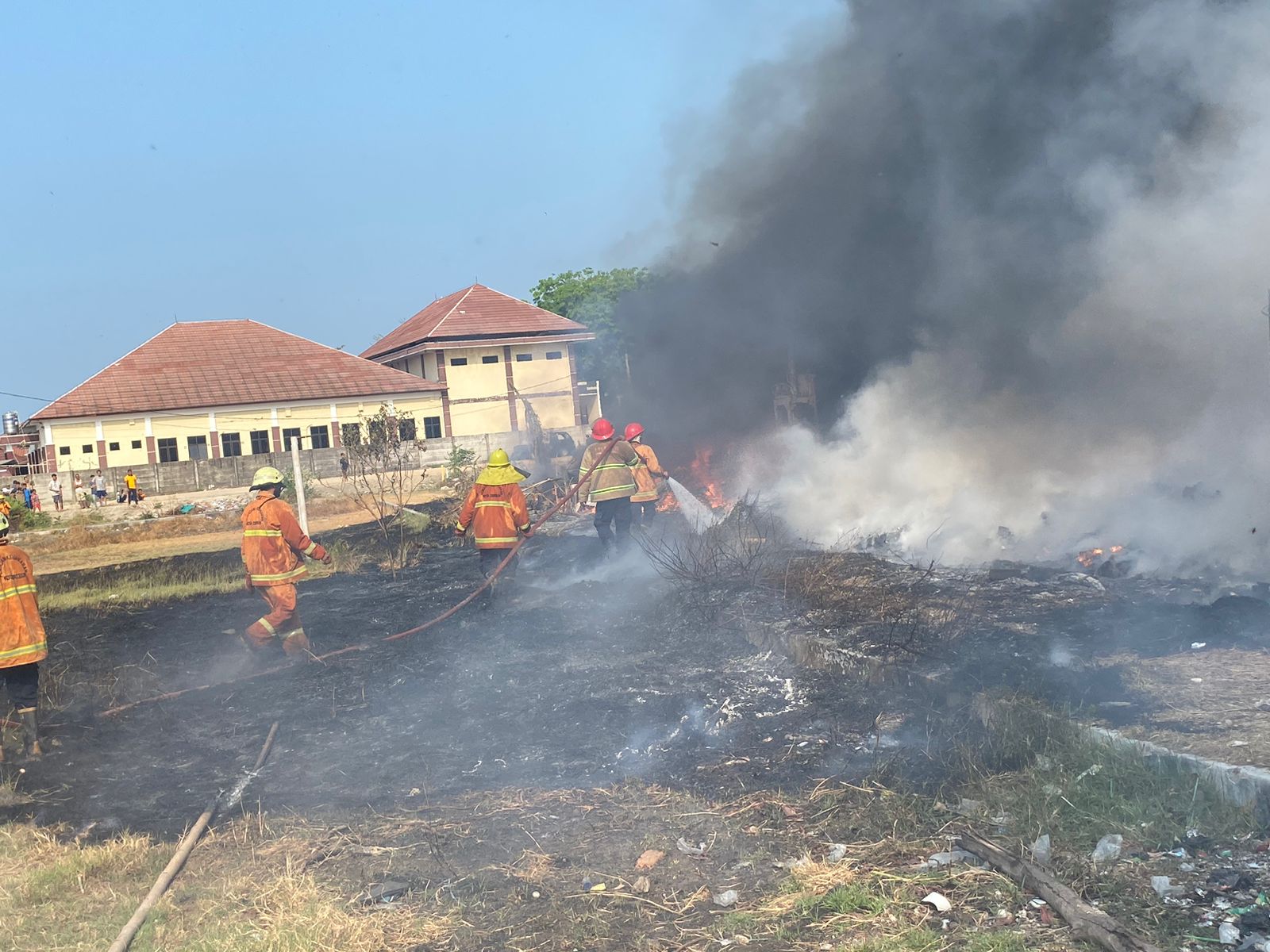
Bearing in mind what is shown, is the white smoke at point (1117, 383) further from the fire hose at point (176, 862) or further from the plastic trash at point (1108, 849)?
the fire hose at point (176, 862)

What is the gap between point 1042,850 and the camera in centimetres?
371

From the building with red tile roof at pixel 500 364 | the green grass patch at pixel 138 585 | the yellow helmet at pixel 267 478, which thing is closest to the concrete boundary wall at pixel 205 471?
the building with red tile roof at pixel 500 364

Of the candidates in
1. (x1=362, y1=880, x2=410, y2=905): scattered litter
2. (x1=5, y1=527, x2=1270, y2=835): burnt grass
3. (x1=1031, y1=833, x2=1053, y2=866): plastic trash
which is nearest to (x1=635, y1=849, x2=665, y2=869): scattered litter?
(x1=5, y1=527, x2=1270, y2=835): burnt grass

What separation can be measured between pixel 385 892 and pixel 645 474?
21.2 ft

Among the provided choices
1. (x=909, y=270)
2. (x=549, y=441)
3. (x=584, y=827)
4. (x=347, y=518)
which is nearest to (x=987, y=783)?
(x=584, y=827)

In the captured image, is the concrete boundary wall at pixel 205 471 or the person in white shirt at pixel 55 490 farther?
the concrete boundary wall at pixel 205 471

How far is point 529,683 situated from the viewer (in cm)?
700

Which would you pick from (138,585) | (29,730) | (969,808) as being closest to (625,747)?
(969,808)

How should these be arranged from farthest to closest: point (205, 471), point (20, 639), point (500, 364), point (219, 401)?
point (500, 364)
point (219, 401)
point (205, 471)
point (20, 639)

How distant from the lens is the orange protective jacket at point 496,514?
8.84 metres

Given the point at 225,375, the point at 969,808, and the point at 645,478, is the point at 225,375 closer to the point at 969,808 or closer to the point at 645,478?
the point at 645,478

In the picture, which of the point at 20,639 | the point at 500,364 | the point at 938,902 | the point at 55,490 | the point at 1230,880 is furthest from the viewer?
the point at 500,364

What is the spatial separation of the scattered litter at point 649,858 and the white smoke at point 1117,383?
18.7ft

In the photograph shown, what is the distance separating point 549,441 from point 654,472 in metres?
17.0
